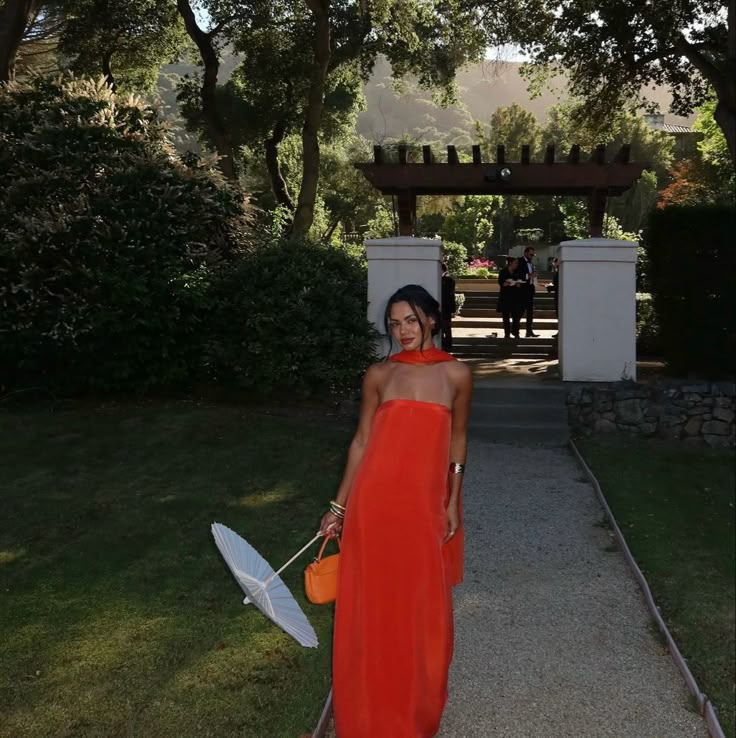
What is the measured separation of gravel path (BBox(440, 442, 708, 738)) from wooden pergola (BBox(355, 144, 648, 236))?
18.9 feet

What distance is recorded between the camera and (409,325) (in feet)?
10.5

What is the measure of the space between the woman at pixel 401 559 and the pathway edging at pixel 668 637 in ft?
4.38

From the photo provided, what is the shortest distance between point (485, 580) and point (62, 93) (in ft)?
29.2

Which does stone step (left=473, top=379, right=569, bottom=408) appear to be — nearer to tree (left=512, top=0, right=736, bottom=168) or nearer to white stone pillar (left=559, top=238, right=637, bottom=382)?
white stone pillar (left=559, top=238, right=637, bottom=382)

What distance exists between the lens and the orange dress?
3055mm

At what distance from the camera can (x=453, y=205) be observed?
2125 inches

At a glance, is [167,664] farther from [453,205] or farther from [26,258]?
[453,205]

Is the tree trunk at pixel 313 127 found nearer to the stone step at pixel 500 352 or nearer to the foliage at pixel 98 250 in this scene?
the stone step at pixel 500 352

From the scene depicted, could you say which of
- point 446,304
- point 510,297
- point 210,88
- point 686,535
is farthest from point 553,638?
point 210,88

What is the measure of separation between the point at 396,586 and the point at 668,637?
214 centimetres

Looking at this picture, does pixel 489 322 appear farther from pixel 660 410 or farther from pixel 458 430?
pixel 458 430

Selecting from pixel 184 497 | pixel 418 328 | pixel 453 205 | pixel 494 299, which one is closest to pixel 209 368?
pixel 184 497

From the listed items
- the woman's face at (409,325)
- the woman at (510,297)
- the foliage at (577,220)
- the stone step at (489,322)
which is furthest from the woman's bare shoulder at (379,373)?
the foliage at (577,220)

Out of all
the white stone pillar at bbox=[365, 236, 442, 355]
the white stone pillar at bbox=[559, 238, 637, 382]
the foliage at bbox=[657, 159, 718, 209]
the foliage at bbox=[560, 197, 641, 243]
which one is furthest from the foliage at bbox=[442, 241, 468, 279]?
the white stone pillar at bbox=[365, 236, 442, 355]
